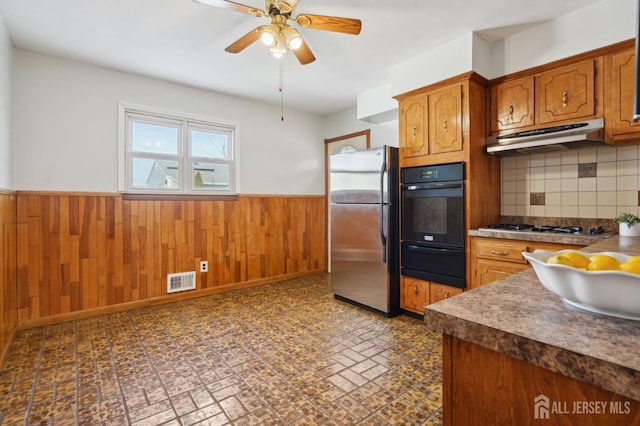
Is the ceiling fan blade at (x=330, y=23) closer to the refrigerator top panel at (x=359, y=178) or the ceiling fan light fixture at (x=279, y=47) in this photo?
the ceiling fan light fixture at (x=279, y=47)

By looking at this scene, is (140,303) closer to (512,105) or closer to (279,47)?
(279,47)

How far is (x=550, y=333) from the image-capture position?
615mm

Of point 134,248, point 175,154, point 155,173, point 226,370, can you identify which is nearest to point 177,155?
point 175,154

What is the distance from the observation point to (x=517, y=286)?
96 cm

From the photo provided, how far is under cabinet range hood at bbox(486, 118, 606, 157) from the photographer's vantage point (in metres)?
2.28

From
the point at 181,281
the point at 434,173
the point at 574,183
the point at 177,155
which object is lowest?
the point at 181,281

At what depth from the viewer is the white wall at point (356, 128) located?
4.29m

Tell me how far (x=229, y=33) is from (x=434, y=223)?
254 cm

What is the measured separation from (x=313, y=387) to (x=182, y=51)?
315 centimetres

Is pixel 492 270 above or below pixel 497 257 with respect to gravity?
below

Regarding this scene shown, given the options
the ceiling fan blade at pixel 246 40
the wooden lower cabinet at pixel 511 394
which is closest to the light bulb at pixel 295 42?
the ceiling fan blade at pixel 246 40

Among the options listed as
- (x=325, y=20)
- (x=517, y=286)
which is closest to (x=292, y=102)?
(x=325, y=20)

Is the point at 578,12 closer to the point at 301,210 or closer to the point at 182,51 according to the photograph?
the point at 182,51

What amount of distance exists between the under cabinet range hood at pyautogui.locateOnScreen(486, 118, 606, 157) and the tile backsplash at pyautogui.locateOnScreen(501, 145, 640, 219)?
0.14 m
